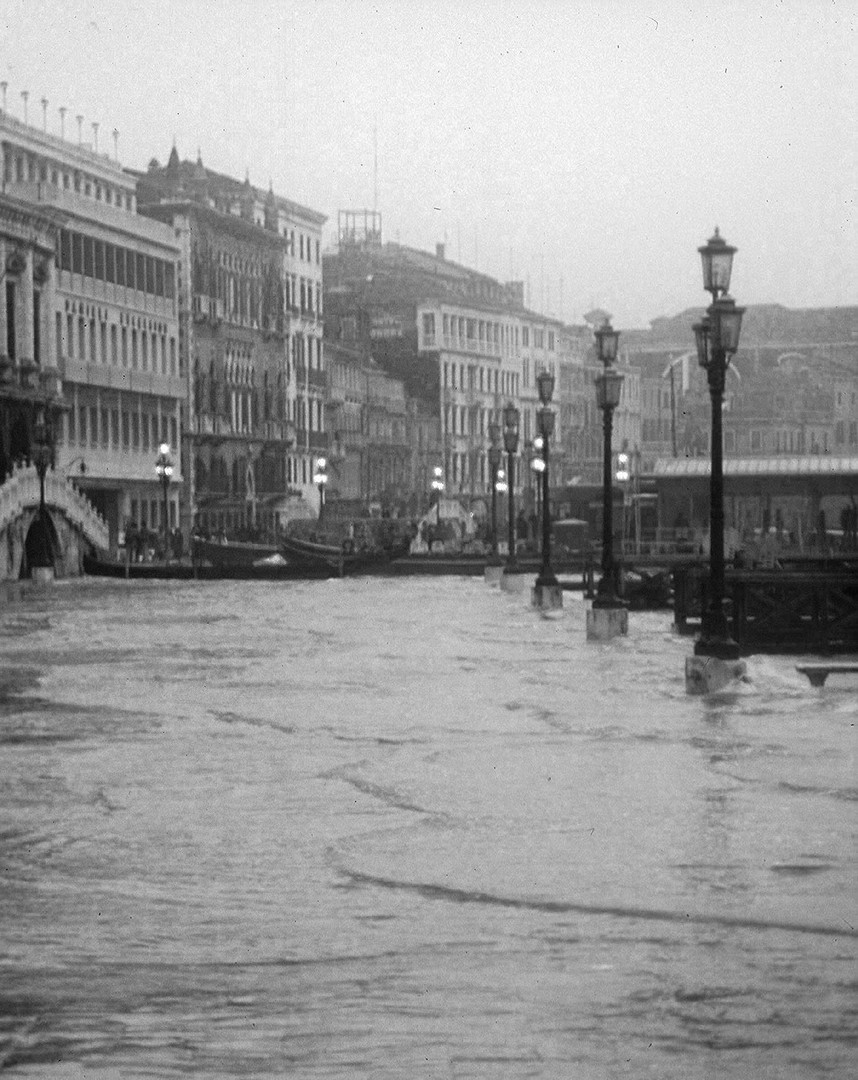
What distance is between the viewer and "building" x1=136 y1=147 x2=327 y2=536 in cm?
11288

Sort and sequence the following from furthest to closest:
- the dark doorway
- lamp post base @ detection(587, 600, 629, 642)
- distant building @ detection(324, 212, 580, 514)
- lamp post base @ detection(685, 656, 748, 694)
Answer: distant building @ detection(324, 212, 580, 514), the dark doorway, lamp post base @ detection(587, 600, 629, 642), lamp post base @ detection(685, 656, 748, 694)

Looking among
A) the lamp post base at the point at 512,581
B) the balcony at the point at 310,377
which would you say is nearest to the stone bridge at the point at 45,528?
the lamp post base at the point at 512,581

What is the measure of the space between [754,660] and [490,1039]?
76.1ft

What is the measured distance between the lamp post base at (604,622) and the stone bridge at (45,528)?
32450mm

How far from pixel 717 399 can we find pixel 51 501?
48.1 meters

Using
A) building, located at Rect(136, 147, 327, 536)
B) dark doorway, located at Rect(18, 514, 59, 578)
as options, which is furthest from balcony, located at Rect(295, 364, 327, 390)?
dark doorway, located at Rect(18, 514, 59, 578)

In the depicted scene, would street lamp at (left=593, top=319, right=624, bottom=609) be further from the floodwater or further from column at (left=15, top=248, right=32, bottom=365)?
column at (left=15, top=248, right=32, bottom=365)

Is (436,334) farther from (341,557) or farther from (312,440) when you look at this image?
(341,557)

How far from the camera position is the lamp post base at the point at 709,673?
2642cm

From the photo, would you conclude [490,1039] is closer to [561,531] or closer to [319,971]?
[319,971]

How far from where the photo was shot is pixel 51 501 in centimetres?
7325

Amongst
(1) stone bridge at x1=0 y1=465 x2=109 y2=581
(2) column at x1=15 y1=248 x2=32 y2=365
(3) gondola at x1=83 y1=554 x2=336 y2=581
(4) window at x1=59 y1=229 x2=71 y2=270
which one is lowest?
(3) gondola at x1=83 y1=554 x2=336 y2=581

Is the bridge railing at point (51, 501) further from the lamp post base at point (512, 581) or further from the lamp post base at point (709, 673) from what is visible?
the lamp post base at point (709, 673)

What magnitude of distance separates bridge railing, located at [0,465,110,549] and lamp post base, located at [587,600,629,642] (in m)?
32.4
